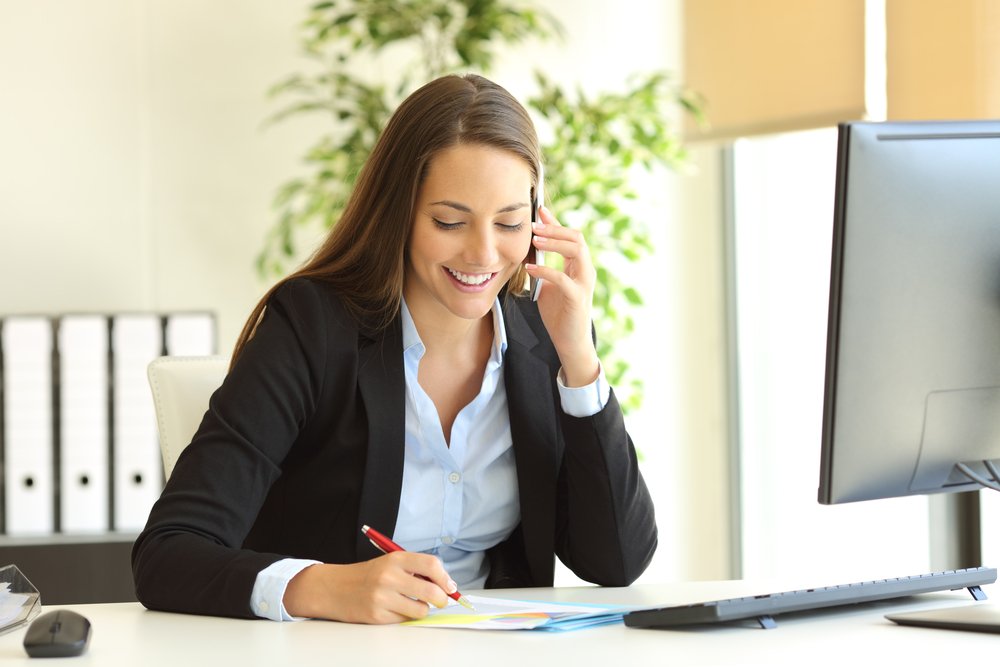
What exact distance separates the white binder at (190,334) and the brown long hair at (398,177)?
98 centimetres

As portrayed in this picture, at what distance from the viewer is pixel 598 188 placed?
3117 mm

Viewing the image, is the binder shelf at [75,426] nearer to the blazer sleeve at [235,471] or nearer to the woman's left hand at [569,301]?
the blazer sleeve at [235,471]

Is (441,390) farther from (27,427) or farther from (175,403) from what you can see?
(27,427)

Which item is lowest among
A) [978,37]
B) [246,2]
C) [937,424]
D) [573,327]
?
[937,424]

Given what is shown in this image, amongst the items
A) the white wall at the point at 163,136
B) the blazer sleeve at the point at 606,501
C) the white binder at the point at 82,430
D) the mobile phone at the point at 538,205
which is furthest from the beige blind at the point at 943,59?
the white binder at the point at 82,430

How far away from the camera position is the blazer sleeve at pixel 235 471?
49.9 inches

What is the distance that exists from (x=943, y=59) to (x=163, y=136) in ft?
6.10

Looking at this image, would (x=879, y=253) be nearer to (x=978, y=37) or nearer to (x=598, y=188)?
(x=978, y=37)

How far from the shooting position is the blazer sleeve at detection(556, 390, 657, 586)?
154 cm

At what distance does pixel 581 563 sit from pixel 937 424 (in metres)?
0.58

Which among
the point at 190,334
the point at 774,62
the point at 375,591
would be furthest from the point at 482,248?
the point at 774,62

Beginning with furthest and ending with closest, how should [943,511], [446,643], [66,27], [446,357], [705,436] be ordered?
[705,436]
[66,27]
[943,511]
[446,357]
[446,643]

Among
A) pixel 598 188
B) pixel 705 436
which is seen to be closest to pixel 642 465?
pixel 705 436

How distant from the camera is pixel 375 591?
1185 millimetres
